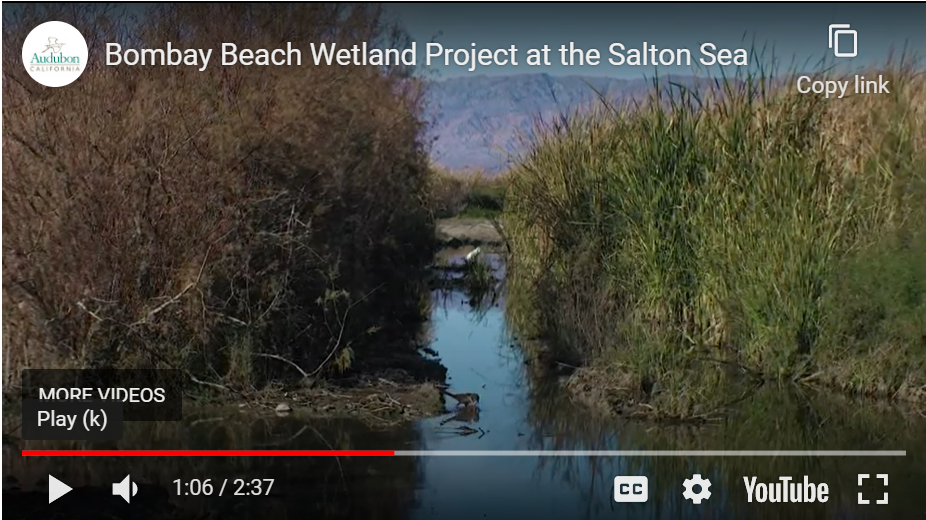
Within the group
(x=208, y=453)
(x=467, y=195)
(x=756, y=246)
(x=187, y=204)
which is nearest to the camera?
(x=208, y=453)

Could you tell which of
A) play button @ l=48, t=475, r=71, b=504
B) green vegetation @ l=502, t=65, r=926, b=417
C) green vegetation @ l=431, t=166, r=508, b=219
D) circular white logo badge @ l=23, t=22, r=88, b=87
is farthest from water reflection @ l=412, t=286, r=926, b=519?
green vegetation @ l=431, t=166, r=508, b=219

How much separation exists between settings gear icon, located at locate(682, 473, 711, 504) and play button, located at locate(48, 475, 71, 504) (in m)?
3.02

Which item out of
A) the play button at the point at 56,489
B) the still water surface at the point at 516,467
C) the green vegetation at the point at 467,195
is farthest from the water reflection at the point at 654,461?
the green vegetation at the point at 467,195

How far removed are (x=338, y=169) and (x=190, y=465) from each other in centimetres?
288

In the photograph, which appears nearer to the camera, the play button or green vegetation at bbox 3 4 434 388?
the play button

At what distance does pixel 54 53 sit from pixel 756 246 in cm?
509

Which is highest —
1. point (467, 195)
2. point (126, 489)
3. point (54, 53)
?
point (467, 195)

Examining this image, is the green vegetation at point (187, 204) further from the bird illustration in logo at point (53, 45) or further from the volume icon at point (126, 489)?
the volume icon at point (126, 489)

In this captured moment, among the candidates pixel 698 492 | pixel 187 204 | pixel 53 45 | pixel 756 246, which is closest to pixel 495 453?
pixel 698 492

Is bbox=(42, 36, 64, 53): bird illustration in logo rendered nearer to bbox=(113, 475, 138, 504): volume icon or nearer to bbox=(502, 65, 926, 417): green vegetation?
bbox=(113, 475, 138, 504): volume icon
